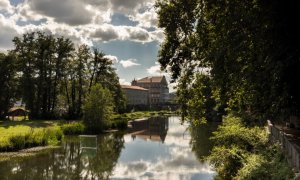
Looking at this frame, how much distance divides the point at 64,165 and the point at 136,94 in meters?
137

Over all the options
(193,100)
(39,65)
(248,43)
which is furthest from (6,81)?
(248,43)

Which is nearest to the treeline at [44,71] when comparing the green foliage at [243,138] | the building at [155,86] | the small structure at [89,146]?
the small structure at [89,146]

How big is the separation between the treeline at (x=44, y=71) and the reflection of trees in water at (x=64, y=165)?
91.0 ft

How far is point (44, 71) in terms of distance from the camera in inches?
2448

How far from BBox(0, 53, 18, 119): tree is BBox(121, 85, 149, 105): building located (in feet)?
276

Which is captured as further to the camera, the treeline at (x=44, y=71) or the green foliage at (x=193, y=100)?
the treeline at (x=44, y=71)

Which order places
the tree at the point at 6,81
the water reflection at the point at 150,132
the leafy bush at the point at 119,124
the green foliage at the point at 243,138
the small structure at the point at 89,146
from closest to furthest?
the green foliage at the point at 243,138, the small structure at the point at 89,146, the water reflection at the point at 150,132, the leafy bush at the point at 119,124, the tree at the point at 6,81

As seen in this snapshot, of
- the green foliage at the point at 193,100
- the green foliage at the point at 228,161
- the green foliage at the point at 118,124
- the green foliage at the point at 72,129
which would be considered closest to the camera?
the green foliage at the point at 228,161

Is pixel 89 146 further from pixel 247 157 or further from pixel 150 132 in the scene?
pixel 247 157

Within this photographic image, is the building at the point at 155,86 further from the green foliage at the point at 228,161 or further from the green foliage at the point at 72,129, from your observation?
the green foliage at the point at 228,161

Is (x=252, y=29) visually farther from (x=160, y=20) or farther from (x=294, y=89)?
(x=160, y=20)

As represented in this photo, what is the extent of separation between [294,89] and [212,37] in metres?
5.01

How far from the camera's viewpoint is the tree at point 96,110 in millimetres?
46281

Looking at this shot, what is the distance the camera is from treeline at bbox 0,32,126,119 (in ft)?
198
